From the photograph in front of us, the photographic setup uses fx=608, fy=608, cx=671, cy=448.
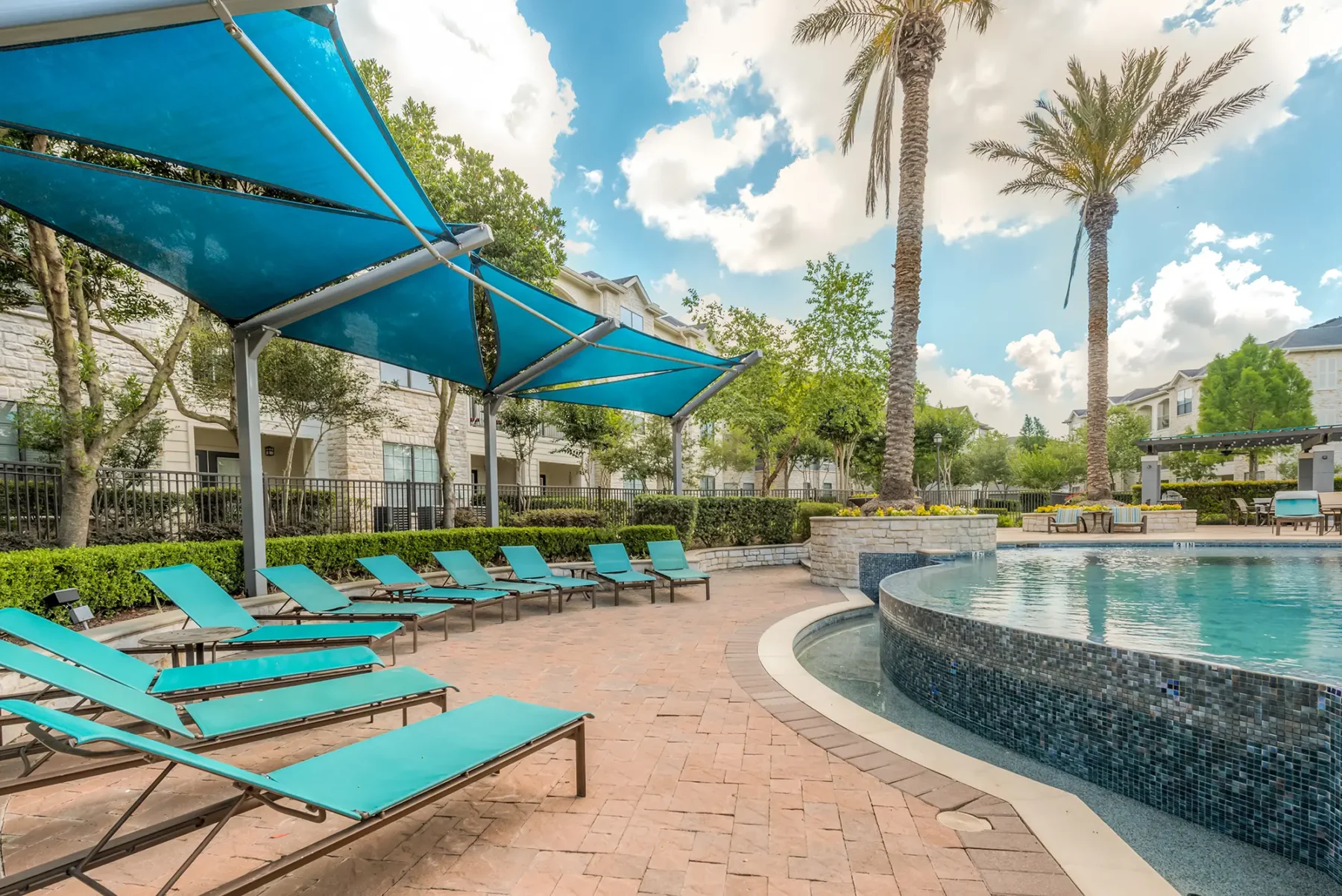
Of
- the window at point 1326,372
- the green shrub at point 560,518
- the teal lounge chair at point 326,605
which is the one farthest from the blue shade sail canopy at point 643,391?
the window at point 1326,372

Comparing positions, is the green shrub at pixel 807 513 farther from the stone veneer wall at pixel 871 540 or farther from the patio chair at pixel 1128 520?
the patio chair at pixel 1128 520

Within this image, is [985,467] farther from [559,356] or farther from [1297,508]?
[559,356]

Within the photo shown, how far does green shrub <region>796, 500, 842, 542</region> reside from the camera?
45.5ft

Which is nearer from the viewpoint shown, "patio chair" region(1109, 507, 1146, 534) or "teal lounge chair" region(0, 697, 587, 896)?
"teal lounge chair" region(0, 697, 587, 896)

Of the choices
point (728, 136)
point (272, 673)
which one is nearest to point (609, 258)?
point (728, 136)

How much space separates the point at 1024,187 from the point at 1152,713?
21860 mm

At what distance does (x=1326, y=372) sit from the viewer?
38.5 meters

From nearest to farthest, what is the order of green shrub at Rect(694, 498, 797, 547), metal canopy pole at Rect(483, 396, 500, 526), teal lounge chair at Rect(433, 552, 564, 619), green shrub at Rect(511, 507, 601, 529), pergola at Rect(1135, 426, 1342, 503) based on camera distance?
teal lounge chair at Rect(433, 552, 564, 619)
metal canopy pole at Rect(483, 396, 500, 526)
green shrub at Rect(694, 498, 797, 547)
green shrub at Rect(511, 507, 601, 529)
pergola at Rect(1135, 426, 1342, 503)

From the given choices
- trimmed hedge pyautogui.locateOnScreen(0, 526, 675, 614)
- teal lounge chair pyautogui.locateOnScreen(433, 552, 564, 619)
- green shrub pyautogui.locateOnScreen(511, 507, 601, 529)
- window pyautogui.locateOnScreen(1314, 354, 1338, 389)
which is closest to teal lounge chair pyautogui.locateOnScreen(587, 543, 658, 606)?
teal lounge chair pyautogui.locateOnScreen(433, 552, 564, 619)

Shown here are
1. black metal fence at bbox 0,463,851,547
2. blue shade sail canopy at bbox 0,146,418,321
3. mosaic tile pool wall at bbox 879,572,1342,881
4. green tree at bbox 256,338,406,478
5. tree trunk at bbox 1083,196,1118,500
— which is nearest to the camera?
mosaic tile pool wall at bbox 879,572,1342,881

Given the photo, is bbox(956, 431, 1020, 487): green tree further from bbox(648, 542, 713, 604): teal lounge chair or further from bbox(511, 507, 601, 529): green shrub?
bbox(648, 542, 713, 604): teal lounge chair

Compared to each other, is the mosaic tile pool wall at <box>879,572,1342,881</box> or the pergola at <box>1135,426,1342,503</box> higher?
the pergola at <box>1135,426,1342,503</box>

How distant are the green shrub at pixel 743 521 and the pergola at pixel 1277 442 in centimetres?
1551

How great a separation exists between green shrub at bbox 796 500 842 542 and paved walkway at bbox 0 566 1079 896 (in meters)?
9.87
